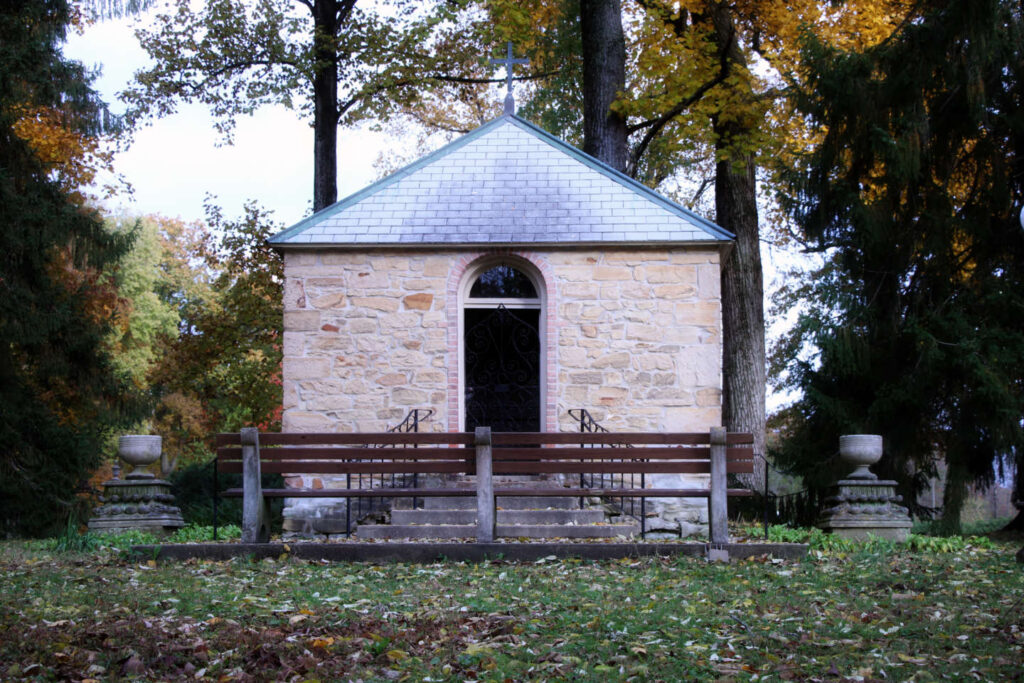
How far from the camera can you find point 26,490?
15547mm

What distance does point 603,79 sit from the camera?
63.7ft

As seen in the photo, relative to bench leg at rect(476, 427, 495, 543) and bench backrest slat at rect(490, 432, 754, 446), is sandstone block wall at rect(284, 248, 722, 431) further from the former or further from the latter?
bench leg at rect(476, 427, 495, 543)

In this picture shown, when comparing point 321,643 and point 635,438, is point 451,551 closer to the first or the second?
point 635,438

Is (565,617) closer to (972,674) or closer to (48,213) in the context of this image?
(972,674)

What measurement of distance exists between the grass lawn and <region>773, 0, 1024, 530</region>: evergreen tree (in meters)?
5.91

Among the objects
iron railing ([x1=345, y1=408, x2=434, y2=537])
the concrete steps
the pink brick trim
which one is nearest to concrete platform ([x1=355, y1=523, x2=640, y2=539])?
the concrete steps

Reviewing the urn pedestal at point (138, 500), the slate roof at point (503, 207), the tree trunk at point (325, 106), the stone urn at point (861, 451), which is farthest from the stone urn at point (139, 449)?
the tree trunk at point (325, 106)

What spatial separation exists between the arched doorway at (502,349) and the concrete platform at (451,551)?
15.2 ft

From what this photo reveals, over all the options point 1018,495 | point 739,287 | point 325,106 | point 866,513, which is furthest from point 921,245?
point 325,106

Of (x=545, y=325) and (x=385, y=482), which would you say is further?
(x=545, y=325)

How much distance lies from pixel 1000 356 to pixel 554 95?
12.8 m

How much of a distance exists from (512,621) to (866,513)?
674cm

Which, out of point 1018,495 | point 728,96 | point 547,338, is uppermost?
point 728,96

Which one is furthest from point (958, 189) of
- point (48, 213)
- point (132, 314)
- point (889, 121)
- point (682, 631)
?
point (132, 314)
